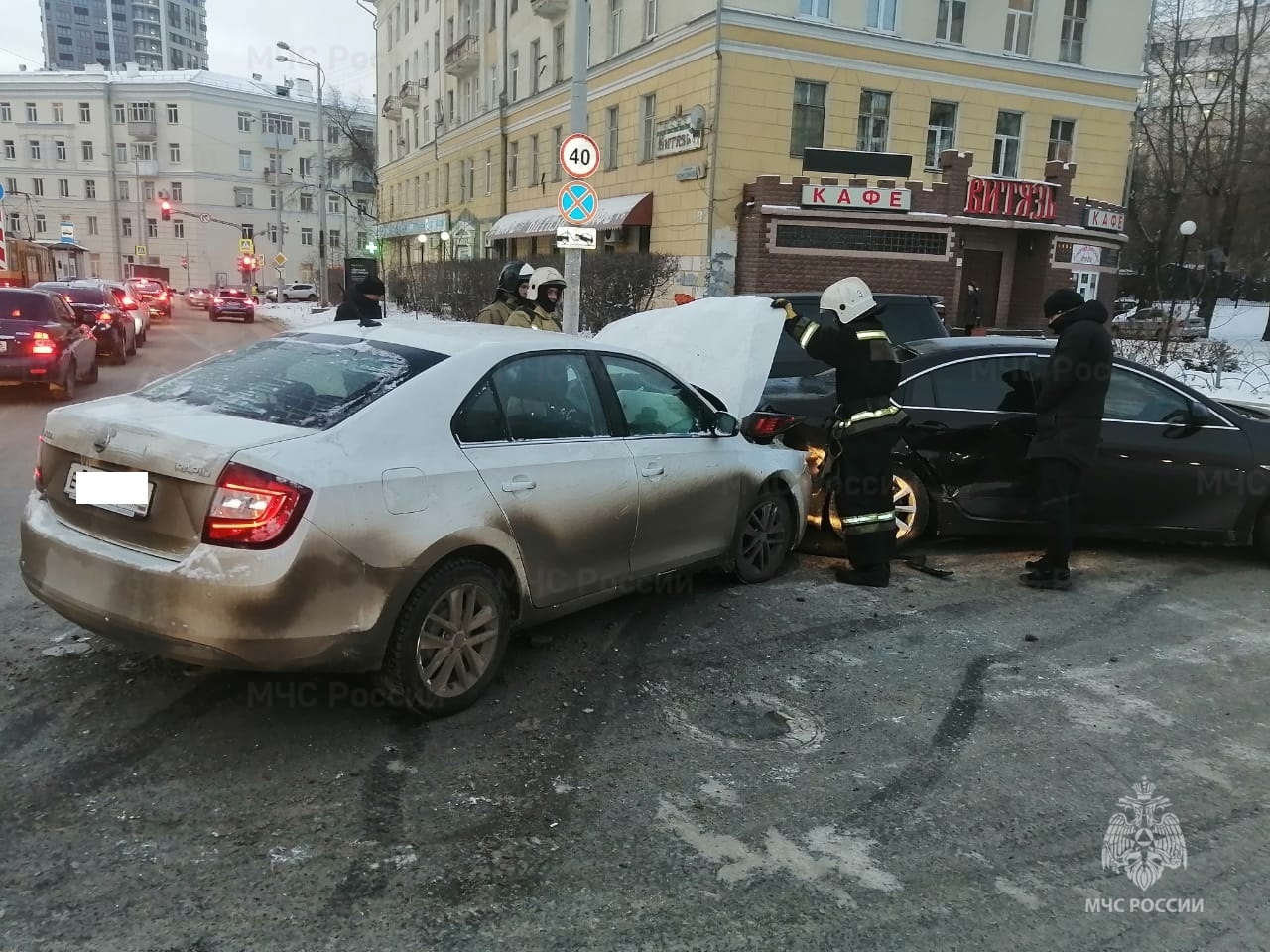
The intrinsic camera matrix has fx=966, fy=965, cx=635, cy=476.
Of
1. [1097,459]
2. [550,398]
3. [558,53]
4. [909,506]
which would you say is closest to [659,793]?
[550,398]

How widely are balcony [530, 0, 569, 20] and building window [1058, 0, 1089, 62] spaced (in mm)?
14991

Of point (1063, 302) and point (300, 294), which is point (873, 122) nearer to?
point (1063, 302)

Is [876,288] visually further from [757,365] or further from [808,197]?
[757,365]

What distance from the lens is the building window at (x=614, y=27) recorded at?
28109 millimetres

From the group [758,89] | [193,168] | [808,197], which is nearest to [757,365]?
[808,197]

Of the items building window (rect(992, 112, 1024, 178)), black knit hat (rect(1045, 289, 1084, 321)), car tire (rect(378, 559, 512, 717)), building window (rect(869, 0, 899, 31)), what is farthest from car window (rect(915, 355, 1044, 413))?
building window (rect(992, 112, 1024, 178))

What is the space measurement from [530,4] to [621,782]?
3414cm

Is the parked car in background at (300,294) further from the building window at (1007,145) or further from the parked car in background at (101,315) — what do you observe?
the building window at (1007,145)

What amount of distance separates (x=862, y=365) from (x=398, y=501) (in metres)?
3.32

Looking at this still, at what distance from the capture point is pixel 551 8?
3139cm

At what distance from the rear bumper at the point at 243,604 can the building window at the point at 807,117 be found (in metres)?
23.4

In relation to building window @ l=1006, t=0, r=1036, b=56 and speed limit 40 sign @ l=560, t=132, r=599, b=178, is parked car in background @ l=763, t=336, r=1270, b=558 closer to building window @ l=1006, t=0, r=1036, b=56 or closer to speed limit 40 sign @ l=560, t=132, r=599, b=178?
speed limit 40 sign @ l=560, t=132, r=599, b=178

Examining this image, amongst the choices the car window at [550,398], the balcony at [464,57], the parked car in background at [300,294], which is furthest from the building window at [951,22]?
the parked car in background at [300,294]

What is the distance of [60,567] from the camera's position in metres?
3.72
